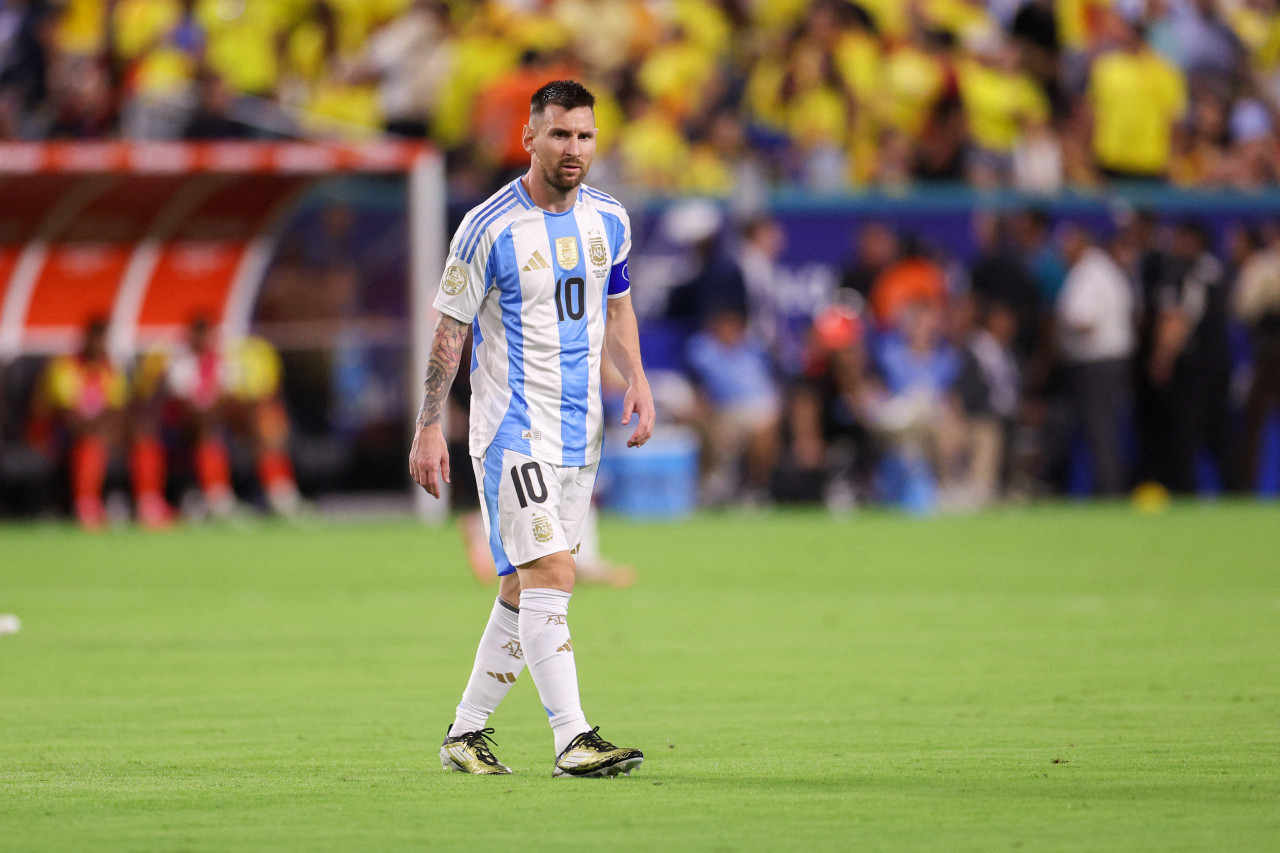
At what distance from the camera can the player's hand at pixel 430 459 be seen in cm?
652

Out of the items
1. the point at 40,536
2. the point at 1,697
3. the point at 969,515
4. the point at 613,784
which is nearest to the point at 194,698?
the point at 1,697

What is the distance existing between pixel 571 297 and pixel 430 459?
0.73 meters

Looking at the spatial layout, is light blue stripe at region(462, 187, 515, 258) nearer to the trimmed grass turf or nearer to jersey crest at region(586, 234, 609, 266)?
jersey crest at region(586, 234, 609, 266)

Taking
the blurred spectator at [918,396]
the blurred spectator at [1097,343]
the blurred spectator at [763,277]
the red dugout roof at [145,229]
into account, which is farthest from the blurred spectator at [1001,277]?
the red dugout roof at [145,229]

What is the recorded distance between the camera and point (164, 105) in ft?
68.0

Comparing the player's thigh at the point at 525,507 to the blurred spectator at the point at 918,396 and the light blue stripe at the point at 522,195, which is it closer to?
the light blue stripe at the point at 522,195

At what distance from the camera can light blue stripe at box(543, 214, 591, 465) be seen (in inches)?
262

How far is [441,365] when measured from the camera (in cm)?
667

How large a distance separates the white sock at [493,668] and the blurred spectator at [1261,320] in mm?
15509

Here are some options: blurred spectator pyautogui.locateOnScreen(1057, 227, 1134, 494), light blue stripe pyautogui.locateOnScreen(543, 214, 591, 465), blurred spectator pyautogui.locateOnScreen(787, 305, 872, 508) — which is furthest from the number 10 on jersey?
blurred spectator pyautogui.locateOnScreen(1057, 227, 1134, 494)

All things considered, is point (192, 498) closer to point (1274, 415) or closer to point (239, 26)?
point (239, 26)

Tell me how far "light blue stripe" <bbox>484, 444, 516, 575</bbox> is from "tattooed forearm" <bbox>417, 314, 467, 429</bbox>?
9.2 inches

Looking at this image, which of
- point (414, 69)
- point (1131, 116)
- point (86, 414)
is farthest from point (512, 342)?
point (1131, 116)

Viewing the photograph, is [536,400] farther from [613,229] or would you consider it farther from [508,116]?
[508,116]
